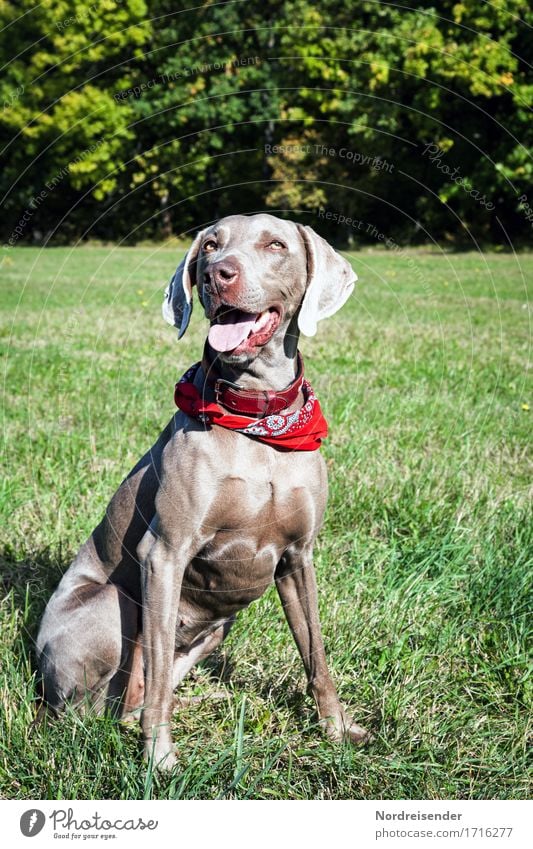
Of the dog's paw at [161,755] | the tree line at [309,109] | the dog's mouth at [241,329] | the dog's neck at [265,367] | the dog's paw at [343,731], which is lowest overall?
the dog's paw at [343,731]

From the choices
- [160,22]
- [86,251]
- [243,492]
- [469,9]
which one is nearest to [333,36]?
[469,9]

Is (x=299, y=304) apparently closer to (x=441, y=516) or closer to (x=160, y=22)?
(x=441, y=516)

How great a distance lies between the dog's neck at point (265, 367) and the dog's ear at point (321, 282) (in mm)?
104

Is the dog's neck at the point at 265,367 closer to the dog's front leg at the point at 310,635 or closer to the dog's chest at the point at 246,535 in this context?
the dog's chest at the point at 246,535

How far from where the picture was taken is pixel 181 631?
2902 mm

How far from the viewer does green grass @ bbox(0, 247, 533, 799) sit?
2.58m

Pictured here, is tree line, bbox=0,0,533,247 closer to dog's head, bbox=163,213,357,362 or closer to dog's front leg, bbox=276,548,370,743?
dog's head, bbox=163,213,357,362

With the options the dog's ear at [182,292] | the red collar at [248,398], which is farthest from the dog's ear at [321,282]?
the dog's ear at [182,292]

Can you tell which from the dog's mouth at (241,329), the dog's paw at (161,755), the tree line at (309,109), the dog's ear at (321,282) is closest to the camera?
Answer: the dog's paw at (161,755)

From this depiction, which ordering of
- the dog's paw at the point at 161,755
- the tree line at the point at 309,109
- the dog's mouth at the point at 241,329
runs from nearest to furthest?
the dog's paw at the point at 161,755 < the dog's mouth at the point at 241,329 < the tree line at the point at 309,109

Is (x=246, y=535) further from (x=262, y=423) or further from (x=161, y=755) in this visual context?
(x=161, y=755)

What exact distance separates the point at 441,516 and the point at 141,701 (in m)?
1.96

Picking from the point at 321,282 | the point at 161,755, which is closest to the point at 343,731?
the point at 161,755

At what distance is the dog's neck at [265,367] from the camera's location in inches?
110
